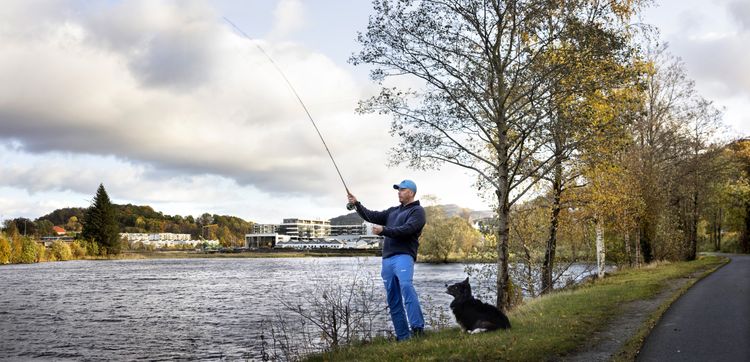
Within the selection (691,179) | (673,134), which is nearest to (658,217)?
(673,134)

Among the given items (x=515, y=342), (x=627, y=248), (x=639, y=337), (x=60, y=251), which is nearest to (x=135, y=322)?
(x=515, y=342)

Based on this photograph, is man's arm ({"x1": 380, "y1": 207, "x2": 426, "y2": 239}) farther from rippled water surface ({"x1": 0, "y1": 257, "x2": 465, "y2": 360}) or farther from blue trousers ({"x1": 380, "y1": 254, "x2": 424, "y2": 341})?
rippled water surface ({"x1": 0, "y1": 257, "x2": 465, "y2": 360})

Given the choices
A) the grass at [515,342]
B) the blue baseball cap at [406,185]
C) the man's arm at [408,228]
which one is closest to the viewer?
the grass at [515,342]

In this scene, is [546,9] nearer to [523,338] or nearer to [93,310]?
[523,338]

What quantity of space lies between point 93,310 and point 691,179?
37.4 m

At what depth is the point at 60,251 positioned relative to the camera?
11219 cm

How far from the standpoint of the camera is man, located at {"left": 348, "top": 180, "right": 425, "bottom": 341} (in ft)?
30.2

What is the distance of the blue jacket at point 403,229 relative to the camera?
361 inches

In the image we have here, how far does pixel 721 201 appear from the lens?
55.9 meters

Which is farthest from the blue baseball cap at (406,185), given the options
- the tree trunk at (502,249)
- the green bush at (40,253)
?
the green bush at (40,253)

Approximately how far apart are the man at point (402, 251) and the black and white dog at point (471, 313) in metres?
0.70

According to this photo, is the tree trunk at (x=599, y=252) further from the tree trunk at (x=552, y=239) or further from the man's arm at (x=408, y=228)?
the man's arm at (x=408, y=228)

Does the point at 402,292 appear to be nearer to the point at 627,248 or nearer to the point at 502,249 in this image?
the point at 502,249

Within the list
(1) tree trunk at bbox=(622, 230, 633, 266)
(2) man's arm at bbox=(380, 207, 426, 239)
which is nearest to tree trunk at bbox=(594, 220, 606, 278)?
(1) tree trunk at bbox=(622, 230, 633, 266)
